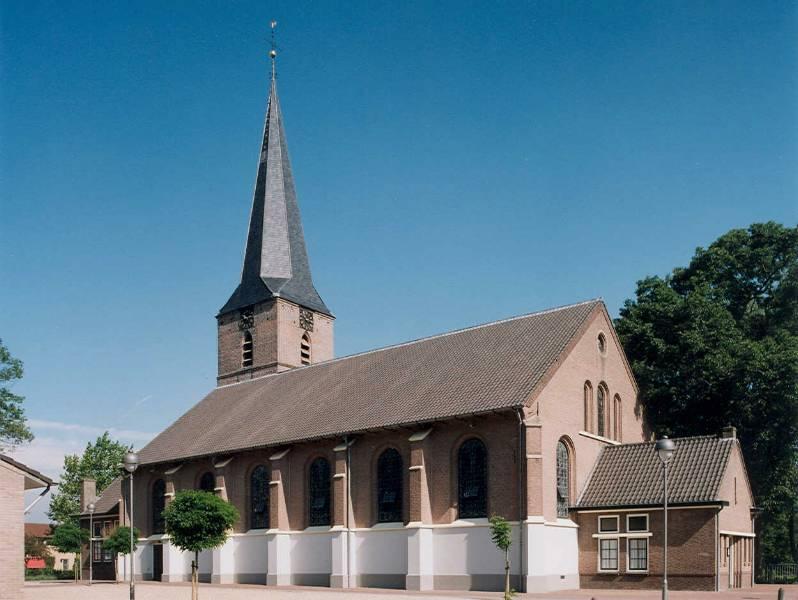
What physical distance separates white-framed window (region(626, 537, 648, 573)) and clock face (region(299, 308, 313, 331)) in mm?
31232

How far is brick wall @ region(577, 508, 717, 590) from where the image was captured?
33.7 m

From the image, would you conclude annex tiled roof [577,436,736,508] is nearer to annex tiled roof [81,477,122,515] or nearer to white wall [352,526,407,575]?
white wall [352,526,407,575]

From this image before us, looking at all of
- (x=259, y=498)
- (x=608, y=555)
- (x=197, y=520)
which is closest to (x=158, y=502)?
(x=259, y=498)

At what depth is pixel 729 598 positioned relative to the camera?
29.7m

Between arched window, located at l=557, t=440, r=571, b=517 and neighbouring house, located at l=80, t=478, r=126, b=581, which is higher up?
arched window, located at l=557, t=440, r=571, b=517

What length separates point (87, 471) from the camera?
80.7m

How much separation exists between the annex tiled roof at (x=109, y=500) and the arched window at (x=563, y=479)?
3249 centimetres

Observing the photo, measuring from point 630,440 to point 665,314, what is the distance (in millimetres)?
7395

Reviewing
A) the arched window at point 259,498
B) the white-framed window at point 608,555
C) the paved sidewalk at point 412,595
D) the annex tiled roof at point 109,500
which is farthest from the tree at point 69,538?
the white-framed window at point 608,555

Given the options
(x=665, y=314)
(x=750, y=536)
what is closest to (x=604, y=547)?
(x=750, y=536)

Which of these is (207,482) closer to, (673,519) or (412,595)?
(412,595)

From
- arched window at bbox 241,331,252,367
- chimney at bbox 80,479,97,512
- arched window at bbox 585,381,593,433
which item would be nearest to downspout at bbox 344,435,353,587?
arched window at bbox 585,381,593,433

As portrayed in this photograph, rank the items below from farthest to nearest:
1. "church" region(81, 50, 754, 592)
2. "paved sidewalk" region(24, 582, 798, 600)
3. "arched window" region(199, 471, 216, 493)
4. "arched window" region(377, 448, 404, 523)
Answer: "arched window" region(199, 471, 216, 493) < "arched window" region(377, 448, 404, 523) < "church" region(81, 50, 754, 592) < "paved sidewalk" region(24, 582, 798, 600)

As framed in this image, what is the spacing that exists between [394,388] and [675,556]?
15.5 m
